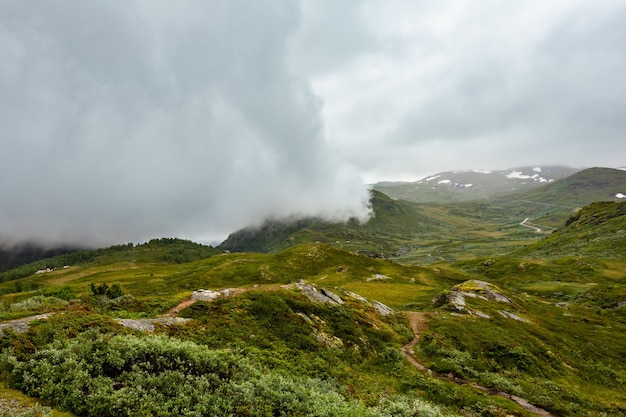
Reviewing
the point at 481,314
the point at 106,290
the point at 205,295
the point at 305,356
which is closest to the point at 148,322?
the point at 205,295

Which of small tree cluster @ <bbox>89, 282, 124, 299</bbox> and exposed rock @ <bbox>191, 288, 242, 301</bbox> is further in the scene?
small tree cluster @ <bbox>89, 282, 124, 299</bbox>

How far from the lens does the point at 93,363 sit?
15.4m

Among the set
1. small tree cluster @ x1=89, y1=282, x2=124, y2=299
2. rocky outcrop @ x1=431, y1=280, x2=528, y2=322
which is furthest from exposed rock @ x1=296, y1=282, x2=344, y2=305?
rocky outcrop @ x1=431, y1=280, x2=528, y2=322

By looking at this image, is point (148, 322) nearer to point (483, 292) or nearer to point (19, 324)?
point (19, 324)

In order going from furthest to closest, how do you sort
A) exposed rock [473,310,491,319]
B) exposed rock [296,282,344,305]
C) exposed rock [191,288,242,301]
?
exposed rock [473,310,491,319], exposed rock [296,282,344,305], exposed rock [191,288,242,301]

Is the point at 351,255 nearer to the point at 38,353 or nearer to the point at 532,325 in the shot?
the point at 532,325

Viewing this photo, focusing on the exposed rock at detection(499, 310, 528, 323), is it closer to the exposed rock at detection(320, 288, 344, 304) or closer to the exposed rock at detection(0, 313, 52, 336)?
the exposed rock at detection(320, 288, 344, 304)

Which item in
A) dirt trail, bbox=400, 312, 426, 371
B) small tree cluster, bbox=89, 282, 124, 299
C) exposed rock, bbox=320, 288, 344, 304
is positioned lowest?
dirt trail, bbox=400, 312, 426, 371

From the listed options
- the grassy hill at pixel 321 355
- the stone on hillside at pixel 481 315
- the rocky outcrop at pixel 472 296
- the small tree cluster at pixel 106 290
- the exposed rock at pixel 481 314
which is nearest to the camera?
the grassy hill at pixel 321 355

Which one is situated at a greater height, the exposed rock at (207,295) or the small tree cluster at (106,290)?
the small tree cluster at (106,290)

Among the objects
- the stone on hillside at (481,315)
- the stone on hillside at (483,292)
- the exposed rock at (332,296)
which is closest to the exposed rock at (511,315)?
the stone on hillside at (481,315)

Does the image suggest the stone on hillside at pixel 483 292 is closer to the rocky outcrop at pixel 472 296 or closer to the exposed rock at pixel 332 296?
the rocky outcrop at pixel 472 296

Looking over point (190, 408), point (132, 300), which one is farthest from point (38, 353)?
point (132, 300)

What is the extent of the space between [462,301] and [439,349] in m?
28.4
